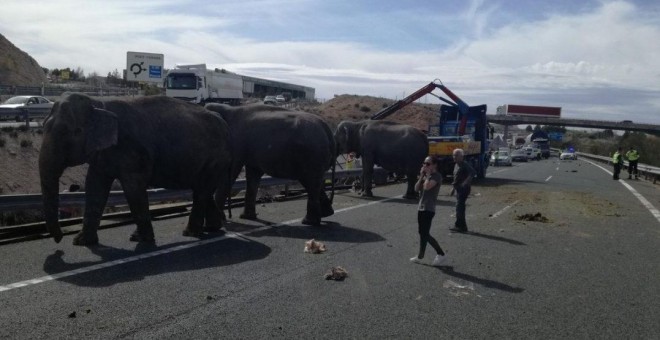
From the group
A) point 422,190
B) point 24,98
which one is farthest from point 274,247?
point 24,98

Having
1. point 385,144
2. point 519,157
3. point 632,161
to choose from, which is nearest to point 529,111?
point 519,157

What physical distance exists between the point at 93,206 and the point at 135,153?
0.96m

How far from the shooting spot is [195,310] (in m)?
6.30

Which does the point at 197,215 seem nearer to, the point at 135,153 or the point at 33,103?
the point at 135,153

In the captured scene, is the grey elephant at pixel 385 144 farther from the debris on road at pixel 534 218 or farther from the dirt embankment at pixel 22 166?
the dirt embankment at pixel 22 166

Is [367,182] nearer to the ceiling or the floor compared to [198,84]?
nearer to the floor

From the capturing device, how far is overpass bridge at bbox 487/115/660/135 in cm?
9050

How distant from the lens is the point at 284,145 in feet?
40.7

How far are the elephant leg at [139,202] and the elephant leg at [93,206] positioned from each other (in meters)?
0.32

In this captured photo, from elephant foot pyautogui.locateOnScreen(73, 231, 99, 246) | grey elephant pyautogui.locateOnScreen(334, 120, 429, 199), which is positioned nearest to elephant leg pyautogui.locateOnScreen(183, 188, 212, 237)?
elephant foot pyautogui.locateOnScreen(73, 231, 99, 246)

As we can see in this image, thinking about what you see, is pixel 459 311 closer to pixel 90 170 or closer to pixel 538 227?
pixel 90 170

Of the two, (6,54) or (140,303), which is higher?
(6,54)

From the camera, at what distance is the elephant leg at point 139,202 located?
31.0ft

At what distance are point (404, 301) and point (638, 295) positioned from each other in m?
3.01
